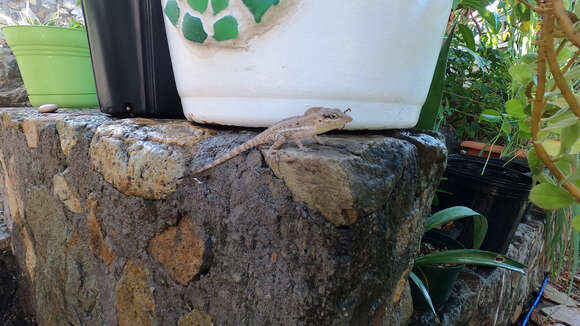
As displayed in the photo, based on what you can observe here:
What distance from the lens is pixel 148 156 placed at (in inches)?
28.5

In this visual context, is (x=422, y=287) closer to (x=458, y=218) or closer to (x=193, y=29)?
(x=458, y=218)

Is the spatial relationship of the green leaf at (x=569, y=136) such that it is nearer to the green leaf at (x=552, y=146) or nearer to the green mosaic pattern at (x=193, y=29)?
the green leaf at (x=552, y=146)

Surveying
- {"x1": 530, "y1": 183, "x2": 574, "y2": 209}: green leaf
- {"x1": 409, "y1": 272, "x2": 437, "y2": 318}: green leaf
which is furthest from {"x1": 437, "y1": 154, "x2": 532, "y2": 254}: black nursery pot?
{"x1": 530, "y1": 183, "x2": 574, "y2": 209}: green leaf

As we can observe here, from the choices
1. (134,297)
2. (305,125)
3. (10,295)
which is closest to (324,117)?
(305,125)

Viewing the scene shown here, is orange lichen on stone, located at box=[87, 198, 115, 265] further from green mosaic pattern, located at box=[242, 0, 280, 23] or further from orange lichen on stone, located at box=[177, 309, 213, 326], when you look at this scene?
green mosaic pattern, located at box=[242, 0, 280, 23]

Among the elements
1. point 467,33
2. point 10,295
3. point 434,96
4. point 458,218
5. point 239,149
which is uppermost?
point 467,33

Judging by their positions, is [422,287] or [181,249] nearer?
[181,249]

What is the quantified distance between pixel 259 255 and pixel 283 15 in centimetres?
43

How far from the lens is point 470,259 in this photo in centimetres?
100

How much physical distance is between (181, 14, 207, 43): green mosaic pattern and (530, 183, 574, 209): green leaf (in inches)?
23.9

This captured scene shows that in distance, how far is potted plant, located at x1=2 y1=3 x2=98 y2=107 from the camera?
3.98ft

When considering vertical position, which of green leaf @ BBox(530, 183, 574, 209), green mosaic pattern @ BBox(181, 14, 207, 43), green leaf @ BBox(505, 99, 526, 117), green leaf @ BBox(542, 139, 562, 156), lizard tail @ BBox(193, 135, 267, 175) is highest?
green mosaic pattern @ BBox(181, 14, 207, 43)

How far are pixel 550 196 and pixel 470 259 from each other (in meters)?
0.69

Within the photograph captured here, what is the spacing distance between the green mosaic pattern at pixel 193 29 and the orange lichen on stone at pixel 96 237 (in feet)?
2.00
